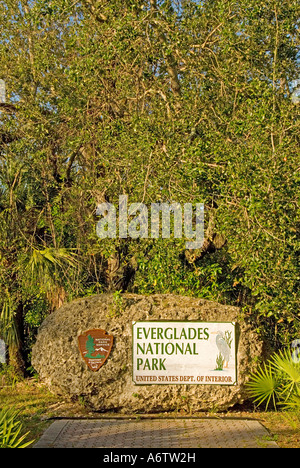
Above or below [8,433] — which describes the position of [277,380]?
below

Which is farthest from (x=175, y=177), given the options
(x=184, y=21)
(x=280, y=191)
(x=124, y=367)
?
(x=124, y=367)

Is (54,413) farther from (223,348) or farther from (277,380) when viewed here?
(277,380)

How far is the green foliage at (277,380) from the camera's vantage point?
7.99 meters

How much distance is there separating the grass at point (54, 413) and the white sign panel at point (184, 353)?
0.66 m

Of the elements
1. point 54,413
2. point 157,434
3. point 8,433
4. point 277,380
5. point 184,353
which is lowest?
point 54,413

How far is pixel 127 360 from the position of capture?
9211 millimetres

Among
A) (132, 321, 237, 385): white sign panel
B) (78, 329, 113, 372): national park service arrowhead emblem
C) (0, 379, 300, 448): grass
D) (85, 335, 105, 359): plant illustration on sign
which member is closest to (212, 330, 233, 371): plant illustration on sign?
Answer: (132, 321, 237, 385): white sign panel

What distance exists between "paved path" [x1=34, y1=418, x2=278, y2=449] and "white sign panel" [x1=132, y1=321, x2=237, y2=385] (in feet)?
2.20

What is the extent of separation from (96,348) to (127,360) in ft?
1.70

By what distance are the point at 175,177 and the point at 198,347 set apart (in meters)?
2.67

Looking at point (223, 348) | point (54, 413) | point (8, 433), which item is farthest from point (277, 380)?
point (8, 433)

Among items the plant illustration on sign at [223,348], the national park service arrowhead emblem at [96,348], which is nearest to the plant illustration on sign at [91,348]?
the national park service arrowhead emblem at [96,348]

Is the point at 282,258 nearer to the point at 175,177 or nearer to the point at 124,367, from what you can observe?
the point at 175,177

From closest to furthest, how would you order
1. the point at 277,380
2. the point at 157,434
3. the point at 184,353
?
the point at 157,434, the point at 277,380, the point at 184,353
